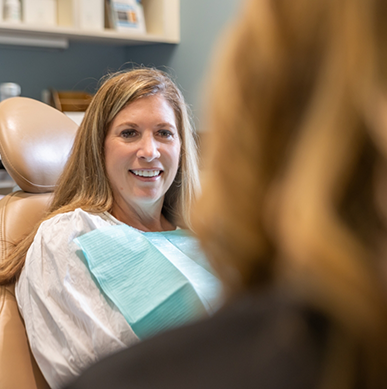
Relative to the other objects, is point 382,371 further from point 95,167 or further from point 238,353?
point 95,167

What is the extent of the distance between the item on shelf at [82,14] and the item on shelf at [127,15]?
95mm

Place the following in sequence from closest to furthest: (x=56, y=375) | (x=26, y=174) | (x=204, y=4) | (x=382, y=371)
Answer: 1. (x=382, y=371)
2. (x=56, y=375)
3. (x=26, y=174)
4. (x=204, y=4)

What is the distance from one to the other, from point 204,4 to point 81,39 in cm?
79

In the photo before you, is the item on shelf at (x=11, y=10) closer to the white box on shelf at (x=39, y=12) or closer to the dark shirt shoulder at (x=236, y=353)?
the white box on shelf at (x=39, y=12)

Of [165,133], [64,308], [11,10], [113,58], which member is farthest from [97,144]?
[113,58]

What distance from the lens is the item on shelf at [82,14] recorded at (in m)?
2.65

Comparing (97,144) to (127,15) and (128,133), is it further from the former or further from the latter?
(127,15)

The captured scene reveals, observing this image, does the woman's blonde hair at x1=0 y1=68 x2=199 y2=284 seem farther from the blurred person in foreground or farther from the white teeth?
the blurred person in foreground

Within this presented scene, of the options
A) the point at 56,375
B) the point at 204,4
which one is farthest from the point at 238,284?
Answer: the point at 204,4

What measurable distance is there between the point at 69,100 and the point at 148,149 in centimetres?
162

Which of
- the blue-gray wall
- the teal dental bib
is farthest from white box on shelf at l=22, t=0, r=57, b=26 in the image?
the teal dental bib

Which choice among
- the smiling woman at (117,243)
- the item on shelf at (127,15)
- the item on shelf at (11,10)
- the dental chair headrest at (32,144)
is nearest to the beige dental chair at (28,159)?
the dental chair headrest at (32,144)

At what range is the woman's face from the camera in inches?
54.9

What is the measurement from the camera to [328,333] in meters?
0.31
